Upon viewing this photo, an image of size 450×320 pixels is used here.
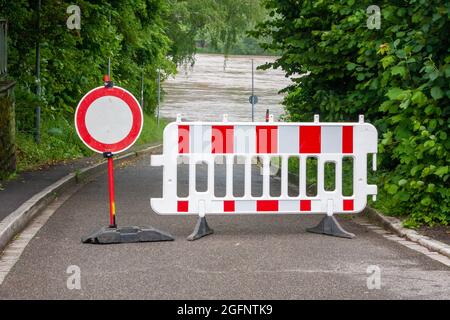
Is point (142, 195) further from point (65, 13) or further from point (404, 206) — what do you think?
point (65, 13)

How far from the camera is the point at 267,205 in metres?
10.8

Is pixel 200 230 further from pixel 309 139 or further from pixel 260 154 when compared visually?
pixel 309 139

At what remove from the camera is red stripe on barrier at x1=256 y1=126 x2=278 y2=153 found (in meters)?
10.7

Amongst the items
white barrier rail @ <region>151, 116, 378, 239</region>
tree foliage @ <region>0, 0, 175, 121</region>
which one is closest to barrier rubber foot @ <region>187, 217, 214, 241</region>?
white barrier rail @ <region>151, 116, 378, 239</region>

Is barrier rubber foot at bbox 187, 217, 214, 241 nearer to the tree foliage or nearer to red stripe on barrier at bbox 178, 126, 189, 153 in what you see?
red stripe on barrier at bbox 178, 126, 189, 153

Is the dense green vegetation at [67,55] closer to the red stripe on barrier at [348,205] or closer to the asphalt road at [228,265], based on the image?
the asphalt road at [228,265]

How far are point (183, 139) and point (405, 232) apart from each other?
2.58m

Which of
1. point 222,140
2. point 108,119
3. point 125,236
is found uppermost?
point 108,119

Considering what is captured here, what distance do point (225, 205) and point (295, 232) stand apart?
3.10ft

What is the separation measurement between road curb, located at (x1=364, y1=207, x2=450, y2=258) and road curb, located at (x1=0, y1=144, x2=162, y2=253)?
412 cm

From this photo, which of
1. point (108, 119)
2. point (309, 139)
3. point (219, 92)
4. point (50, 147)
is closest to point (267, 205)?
point (309, 139)

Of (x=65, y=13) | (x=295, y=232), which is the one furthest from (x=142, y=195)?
(x=65, y=13)

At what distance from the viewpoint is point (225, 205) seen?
10.7 meters

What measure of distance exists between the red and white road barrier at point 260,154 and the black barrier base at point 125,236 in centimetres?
31
